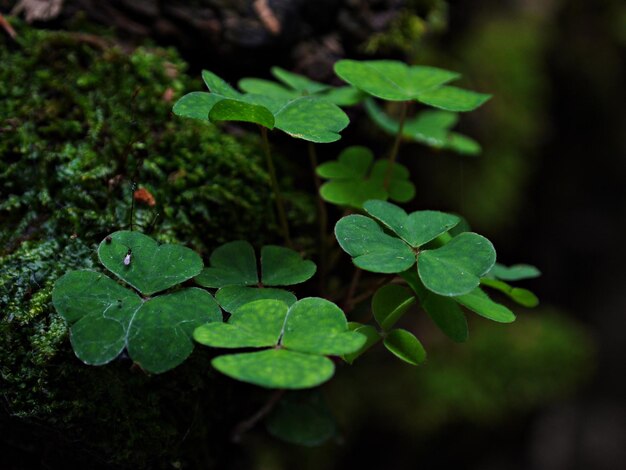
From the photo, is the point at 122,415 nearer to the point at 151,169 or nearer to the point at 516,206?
the point at 151,169

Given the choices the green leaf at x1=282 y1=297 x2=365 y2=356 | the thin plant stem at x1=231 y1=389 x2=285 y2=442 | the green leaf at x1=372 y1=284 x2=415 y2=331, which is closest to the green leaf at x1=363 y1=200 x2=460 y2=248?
the green leaf at x1=372 y1=284 x2=415 y2=331

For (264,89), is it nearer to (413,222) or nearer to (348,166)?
(348,166)

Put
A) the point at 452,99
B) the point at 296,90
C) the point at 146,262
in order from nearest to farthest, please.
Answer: the point at 146,262
the point at 452,99
the point at 296,90

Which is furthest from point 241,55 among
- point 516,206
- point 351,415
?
point 516,206

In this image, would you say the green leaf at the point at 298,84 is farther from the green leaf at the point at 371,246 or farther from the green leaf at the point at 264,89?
the green leaf at the point at 371,246

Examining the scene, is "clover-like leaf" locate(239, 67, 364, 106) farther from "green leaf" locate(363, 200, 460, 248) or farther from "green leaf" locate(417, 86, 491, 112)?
"green leaf" locate(363, 200, 460, 248)

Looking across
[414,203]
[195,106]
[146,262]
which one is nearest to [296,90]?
[195,106]

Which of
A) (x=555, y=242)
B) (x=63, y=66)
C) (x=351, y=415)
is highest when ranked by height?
(x=63, y=66)
